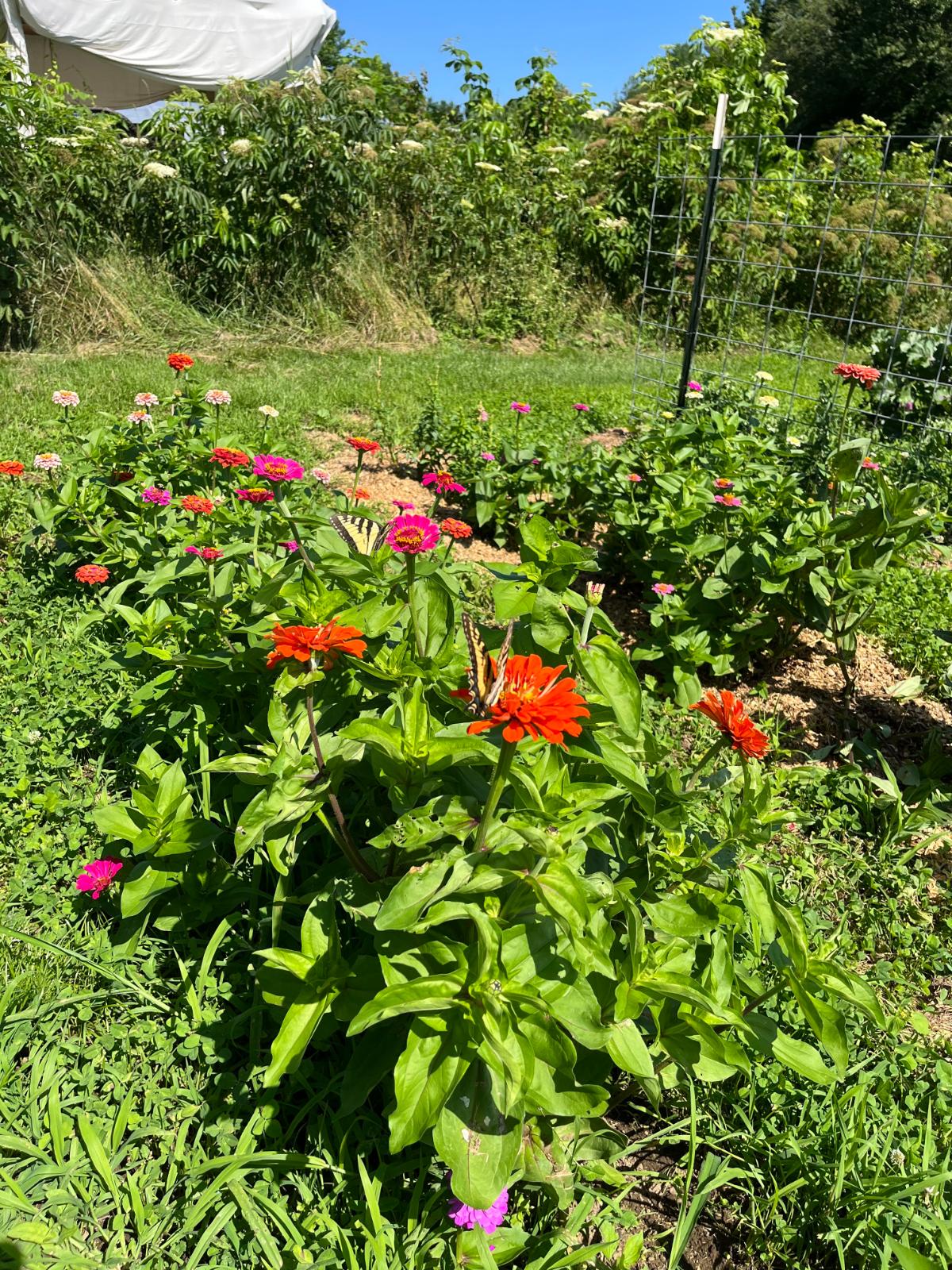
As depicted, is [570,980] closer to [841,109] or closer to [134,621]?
[134,621]

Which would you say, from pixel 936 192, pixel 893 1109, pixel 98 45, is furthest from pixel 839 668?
pixel 98 45

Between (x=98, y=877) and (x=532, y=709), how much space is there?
1.11 m

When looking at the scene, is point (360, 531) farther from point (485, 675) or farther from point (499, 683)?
point (499, 683)

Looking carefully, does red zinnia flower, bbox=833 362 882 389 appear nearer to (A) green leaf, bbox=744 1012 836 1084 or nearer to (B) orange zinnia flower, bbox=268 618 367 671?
(A) green leaf, bbox=744 1012 836 1084

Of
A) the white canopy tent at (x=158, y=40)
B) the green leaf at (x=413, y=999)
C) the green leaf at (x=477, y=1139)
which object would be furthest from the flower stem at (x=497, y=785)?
the white canopy tent at (x=158, y=40)

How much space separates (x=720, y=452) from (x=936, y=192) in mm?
8816

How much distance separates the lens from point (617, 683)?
1.46m

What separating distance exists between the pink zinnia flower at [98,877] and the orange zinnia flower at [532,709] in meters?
1.03

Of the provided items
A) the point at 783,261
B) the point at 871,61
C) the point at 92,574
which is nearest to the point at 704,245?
the point at 92,574

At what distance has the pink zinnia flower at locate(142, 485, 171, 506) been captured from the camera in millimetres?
2713

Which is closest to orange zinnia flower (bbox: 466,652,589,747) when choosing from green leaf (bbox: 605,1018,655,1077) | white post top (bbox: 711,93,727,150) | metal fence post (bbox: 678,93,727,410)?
green leaf (bbox: 605,1018,655,1077)

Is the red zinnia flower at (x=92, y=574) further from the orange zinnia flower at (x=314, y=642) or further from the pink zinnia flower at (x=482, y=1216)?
the pink zinnia flower at (x=482, y=1216)

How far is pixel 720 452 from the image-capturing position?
3102 millimetres

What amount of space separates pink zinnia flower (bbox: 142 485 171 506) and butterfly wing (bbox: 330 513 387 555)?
61cm
